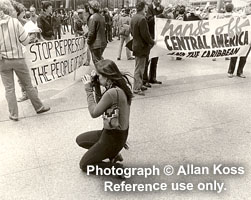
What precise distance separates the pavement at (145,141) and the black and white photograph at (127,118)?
0.05 feet

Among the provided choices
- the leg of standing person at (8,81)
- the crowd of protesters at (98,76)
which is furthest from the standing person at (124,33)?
the leg of standing person at (8,81)

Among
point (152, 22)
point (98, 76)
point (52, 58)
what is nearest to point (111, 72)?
point (98, 76)

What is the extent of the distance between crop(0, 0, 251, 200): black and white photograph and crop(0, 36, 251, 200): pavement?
14mm

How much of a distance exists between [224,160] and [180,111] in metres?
1.64

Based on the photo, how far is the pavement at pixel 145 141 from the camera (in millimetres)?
A: 2953

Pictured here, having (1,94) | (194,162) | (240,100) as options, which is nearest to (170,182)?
(194,162)

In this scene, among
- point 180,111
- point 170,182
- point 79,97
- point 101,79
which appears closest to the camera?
point 101,79

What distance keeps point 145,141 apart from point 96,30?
3234mm

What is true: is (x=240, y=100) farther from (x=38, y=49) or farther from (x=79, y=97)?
(x=38, y=49)

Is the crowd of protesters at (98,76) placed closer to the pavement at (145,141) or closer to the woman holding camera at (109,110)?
the woman holding camera at (109,110)

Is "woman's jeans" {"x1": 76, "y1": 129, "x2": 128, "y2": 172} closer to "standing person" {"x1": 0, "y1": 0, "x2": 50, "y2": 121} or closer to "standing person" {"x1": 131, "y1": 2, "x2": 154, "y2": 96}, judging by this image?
"standing person" {"x1": 0, "y1": 0, "x2": 50, "y2": 121}

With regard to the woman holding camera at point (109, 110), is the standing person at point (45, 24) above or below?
above

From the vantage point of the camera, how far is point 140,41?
18.4 feet

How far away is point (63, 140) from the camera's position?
3.98 m
